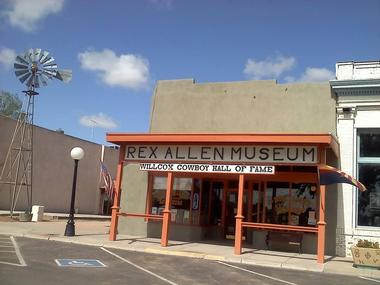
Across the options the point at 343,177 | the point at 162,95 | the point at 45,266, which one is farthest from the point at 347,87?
the point at 45,266

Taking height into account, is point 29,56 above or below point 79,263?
above

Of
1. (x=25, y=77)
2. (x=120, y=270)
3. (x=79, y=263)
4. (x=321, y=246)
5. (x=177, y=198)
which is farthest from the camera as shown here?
(x=25, y=77)

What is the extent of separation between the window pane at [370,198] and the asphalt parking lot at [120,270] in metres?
4.90

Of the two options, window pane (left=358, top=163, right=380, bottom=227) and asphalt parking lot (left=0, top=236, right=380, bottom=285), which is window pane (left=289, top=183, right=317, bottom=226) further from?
asphalt parking lot (left=0, top=236, right=380, bottom=285)

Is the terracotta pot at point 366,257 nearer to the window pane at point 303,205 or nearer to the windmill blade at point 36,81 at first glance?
the window pane at point 303,205

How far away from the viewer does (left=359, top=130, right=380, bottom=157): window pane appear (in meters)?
18.0

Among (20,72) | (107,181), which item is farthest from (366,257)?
(107,181)

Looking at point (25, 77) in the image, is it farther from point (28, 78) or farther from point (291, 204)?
point (291, 204)

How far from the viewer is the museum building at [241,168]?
1647 centimetres

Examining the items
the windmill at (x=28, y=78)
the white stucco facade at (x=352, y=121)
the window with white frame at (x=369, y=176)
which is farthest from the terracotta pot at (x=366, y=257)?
the windmill at (x=28, y=78)

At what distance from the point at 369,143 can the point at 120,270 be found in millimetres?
10963

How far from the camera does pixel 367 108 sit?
18.2 meters

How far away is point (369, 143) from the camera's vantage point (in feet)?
59.7

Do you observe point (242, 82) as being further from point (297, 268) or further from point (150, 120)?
point (297, 268)
